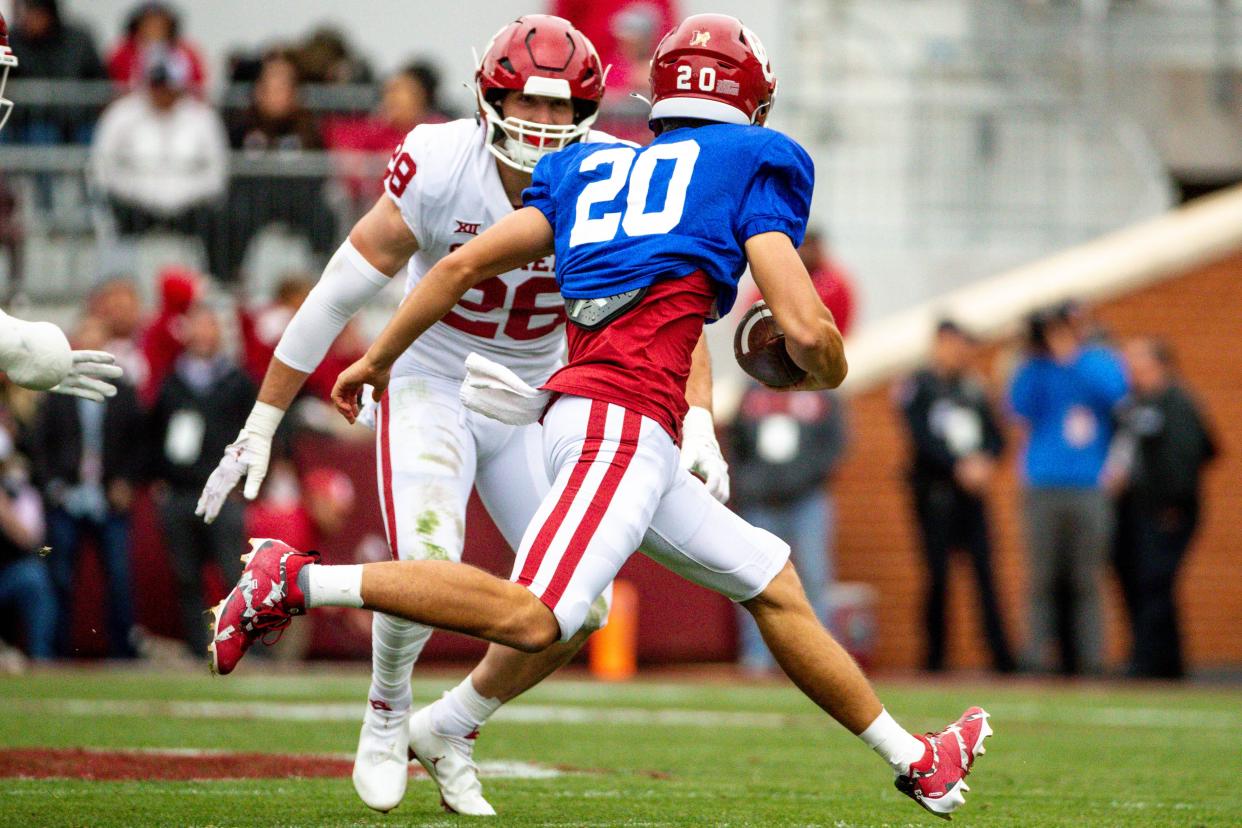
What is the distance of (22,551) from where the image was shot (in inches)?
428

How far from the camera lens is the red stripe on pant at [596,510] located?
Answer: 14.1 feet

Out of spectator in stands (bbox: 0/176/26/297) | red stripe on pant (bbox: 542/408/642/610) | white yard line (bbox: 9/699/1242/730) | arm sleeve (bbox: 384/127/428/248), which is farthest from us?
spectator in stands (bbox: 0/176/26/297)

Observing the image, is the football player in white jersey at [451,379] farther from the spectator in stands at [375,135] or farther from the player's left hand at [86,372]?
the spectator in stands at [375,135]

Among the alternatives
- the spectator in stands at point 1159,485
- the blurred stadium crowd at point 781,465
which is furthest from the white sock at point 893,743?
the spectator in stands at point 1159,485

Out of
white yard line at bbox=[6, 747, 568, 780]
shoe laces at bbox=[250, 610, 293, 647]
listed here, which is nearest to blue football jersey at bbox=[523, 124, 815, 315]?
shoe laces at bbox=[250, 610, 293, 647]

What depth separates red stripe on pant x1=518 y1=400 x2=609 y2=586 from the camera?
4.32 metres

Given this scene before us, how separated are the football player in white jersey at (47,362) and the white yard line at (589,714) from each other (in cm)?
353

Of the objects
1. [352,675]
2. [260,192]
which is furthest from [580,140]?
→ [260,192]

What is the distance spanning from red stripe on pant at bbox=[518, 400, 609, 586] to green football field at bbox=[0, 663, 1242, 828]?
79 cm

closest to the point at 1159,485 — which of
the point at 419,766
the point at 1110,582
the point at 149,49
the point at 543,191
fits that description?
the point at 1110,582

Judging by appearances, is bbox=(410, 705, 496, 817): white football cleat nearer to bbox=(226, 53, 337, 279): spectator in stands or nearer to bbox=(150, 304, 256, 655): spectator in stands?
bbox=(150, 304, 256, 655): spectator in stands

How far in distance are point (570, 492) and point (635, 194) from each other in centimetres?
69

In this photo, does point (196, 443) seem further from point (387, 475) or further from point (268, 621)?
point (268, 621)

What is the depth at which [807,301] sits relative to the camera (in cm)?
433
